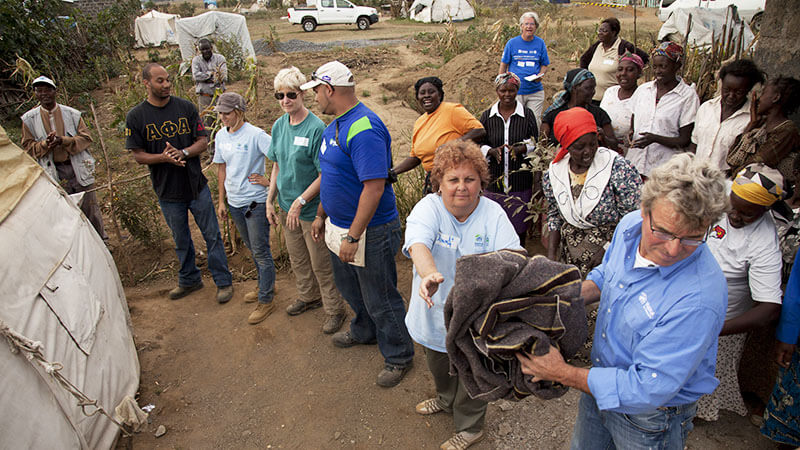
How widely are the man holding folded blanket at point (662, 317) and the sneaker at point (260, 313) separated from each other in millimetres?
2967

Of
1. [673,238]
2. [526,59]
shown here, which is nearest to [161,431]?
[673,238]

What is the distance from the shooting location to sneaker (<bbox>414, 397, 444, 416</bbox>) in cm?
294

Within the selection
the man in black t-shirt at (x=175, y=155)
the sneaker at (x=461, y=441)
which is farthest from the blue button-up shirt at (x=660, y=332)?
the man in black t-shirt at (x=175, y=155)

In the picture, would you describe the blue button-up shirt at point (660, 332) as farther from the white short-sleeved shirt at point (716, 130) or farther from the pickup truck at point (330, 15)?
the pickup truck at point (330, 15)

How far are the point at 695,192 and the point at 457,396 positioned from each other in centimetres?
168

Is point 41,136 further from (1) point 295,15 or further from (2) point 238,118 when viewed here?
(1) point 295,15

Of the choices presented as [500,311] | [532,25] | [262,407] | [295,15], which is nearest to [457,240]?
[500,311]

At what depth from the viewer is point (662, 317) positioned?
1.51 meters

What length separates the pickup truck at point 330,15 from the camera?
70.3ft

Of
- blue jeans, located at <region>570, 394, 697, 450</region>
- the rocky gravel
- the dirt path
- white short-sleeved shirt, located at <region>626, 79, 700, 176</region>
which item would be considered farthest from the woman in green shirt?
the rocky gravel

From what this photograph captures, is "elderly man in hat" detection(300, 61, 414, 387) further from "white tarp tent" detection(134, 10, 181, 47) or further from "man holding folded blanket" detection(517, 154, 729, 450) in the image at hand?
"white tarp tent" detection(134, 10, 181, 47)

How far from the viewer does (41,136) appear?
4.78 metres

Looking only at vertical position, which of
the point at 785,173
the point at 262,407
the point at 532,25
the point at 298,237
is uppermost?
the point at 532,25

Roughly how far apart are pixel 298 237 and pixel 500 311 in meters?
2.53
